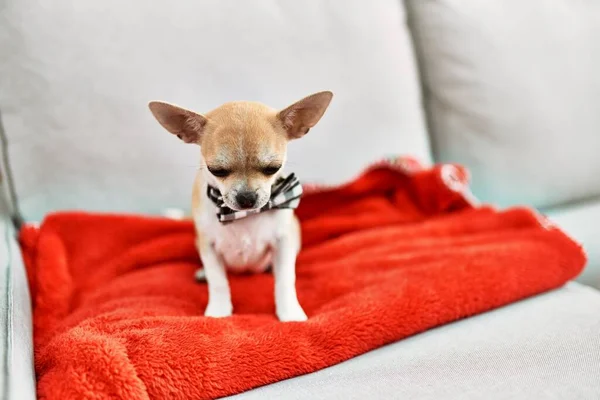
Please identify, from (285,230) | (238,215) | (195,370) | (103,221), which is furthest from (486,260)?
(103,221)

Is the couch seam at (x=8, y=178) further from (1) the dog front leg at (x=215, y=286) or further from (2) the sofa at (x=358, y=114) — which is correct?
(1) the dog front leg at (x=215, y=286)

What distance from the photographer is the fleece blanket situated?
37.6 inches

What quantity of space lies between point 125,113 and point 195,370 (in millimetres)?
754

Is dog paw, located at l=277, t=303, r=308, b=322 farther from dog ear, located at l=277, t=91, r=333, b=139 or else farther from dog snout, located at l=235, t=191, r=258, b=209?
dog ear, located at l=277, t=91, r=333, b=139

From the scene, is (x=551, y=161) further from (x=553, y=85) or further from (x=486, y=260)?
(x=486, y=260)

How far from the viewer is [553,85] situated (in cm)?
169

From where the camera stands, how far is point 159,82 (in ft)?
4.78

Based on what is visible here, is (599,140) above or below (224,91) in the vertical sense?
below

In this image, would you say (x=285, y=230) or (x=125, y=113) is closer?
(x=285, y=230)

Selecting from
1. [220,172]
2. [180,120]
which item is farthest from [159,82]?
[220,172]

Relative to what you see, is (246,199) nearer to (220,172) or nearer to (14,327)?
(220,172)

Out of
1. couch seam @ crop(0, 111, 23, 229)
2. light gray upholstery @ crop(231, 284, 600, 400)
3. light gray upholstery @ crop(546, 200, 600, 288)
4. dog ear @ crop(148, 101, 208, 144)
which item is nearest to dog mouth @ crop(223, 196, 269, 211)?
dog ear @ crop(148, 101, 208, 144)

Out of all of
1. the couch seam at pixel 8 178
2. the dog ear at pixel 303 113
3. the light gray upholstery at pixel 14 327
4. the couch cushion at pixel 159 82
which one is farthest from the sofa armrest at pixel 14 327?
the dog ear at pixel 303 113

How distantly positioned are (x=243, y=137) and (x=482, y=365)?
58cm
